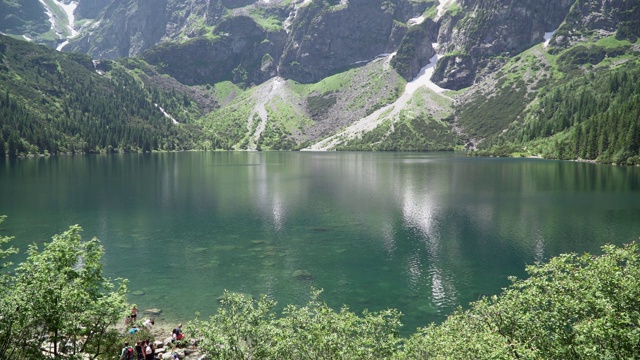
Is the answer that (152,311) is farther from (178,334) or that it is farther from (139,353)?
(139,353)

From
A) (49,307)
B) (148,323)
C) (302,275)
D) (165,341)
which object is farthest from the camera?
(302,275)

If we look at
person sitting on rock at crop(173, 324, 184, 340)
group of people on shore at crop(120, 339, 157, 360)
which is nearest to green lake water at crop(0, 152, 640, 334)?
person sitting on rock at crop(173, 324, 184, 340)

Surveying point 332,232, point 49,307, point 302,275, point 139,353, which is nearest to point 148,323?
point 139,353

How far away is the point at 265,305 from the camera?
68.5ft

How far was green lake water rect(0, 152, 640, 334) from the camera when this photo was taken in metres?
44.1

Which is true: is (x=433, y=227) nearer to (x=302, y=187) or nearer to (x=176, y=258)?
(x=176, y=258)

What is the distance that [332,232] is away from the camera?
68000 mm

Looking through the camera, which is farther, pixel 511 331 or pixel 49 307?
pixel 511 331

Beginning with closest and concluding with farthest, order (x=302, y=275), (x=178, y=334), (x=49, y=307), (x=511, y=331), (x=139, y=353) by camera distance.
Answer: (x=49, y=307) → (x=511, y=331) → (x=139, y=353) → (x=178, y=334) → (x=302, y=275)

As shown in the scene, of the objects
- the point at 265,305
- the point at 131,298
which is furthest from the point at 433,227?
the point at 265,305

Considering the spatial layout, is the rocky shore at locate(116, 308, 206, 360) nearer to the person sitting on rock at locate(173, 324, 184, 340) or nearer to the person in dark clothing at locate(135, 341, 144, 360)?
the person sitting on rock at locate(173, 324, 184, 340)

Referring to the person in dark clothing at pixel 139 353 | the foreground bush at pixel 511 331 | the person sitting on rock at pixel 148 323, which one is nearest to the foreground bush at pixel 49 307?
the foreground bush at pixel 511 331

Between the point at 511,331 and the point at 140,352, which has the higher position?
the point at 511,331

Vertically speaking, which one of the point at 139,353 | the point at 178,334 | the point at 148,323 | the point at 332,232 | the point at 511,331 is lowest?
the point at 148,323
